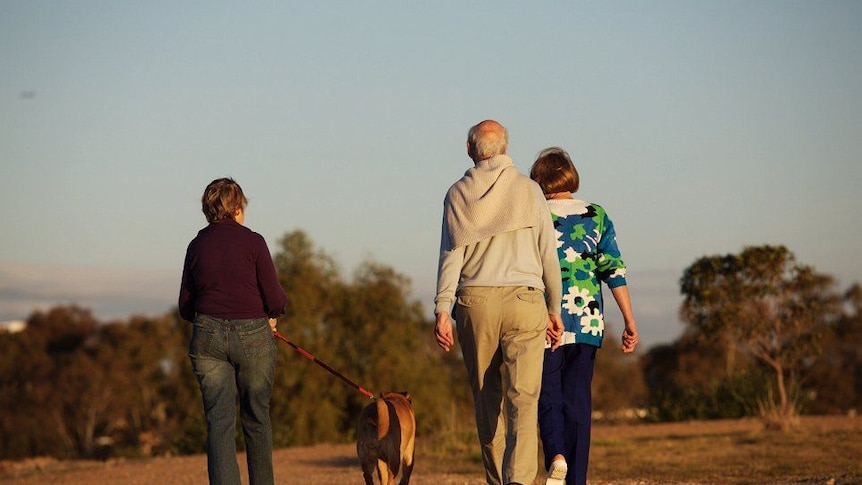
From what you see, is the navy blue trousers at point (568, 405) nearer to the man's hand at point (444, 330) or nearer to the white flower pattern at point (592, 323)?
the white flower pattern at point (592, 323)

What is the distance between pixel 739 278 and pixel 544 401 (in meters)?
12.9

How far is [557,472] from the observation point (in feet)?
24.3

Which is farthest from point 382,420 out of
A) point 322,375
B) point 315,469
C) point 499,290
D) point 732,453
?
point 322,375

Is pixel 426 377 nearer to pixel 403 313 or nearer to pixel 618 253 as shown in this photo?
pixel 403 313

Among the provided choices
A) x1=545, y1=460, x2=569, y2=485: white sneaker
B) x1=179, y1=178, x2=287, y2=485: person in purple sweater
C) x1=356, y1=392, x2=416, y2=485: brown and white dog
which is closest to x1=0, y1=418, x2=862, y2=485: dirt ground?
x1=356, y1=392, x2=416, y2=485: brown and white dog

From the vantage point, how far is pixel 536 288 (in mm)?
7125

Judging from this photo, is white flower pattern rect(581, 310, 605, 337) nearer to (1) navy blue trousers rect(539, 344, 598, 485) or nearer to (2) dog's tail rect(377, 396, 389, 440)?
(1) navy blue trousers rect(539, 344, 598, 485)

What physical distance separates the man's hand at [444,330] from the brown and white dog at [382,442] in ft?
5.43

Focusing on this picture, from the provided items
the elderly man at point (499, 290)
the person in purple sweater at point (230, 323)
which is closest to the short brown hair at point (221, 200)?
the person in purple sweater at point (230, 323)

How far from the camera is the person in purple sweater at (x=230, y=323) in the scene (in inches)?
289

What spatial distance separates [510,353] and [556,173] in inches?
61.9

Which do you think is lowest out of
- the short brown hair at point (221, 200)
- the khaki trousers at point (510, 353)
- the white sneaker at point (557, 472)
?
the white sneaker at point (557, 472)

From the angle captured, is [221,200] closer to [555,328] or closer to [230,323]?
[230,323]

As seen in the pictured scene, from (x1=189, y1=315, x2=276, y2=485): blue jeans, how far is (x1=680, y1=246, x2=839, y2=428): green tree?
1350 centimetres
